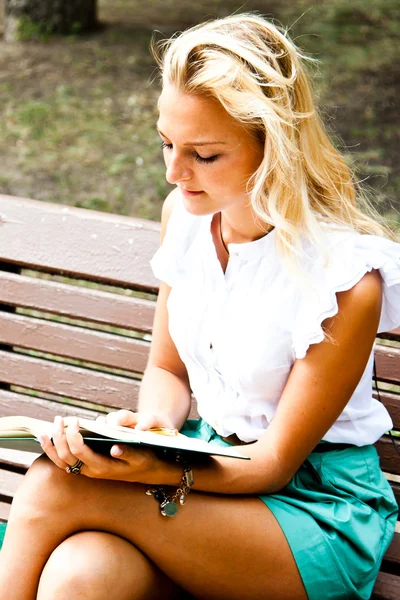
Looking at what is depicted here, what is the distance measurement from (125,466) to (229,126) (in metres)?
0.83

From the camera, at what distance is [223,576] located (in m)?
2.20

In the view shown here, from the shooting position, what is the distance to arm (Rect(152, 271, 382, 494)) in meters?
2.19

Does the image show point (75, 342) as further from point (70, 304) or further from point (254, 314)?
point (254, 314)

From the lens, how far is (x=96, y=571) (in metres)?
2.09

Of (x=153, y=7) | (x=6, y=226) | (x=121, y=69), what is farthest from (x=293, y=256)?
(x=153, y=7)

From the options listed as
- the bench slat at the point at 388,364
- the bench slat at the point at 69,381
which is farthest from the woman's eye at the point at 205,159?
the bench slat at the point at 69,381

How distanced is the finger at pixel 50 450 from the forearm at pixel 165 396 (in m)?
0.42

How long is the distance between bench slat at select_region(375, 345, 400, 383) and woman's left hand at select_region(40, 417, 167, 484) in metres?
0.88

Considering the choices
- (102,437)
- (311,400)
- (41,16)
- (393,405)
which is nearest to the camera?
(102,437)

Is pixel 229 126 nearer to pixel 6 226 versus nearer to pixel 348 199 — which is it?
pixel 348 199

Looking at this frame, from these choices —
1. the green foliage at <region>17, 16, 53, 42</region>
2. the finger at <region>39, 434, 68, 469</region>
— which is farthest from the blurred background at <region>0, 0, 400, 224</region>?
the finger at <region>39, 434, 68, 469</region>

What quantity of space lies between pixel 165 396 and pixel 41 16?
262 inches

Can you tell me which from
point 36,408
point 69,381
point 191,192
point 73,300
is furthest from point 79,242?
point 191,192

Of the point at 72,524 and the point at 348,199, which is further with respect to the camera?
the point at 348,199
